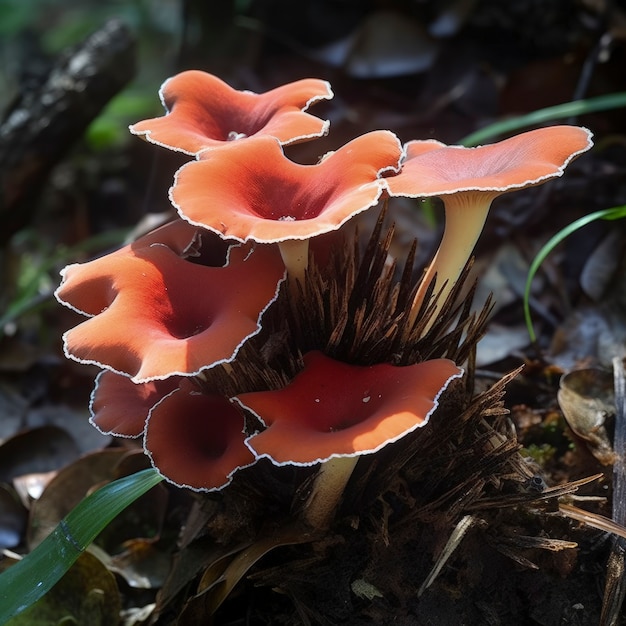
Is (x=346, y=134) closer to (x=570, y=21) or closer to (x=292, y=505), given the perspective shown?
(x=570, y=21)

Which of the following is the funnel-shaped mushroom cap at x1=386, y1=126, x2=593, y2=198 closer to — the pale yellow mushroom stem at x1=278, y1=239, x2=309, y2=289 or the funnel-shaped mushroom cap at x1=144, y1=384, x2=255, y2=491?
the pale yellow mushroom stem at x1=278, y1=239, x2=309, y2=289

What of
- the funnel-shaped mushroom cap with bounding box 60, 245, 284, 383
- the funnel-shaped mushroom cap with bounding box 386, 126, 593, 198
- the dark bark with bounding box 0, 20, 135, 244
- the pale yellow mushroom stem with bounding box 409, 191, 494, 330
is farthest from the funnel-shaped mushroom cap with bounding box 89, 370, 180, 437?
the dark bark with bounding box 0, 20, 135, 244

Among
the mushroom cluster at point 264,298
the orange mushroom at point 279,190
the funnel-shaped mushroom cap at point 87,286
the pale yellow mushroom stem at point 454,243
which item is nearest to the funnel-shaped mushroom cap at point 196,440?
the mushroom cluster at point 264,298

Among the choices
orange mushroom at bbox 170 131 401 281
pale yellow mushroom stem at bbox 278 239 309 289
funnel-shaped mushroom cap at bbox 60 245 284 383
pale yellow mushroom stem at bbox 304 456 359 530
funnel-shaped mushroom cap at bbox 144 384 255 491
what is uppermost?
orange mushroom at bbox 170 131 401 281

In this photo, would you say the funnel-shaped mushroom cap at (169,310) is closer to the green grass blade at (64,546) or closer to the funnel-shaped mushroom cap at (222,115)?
the funnel-shaped mushroom cap at (222,115)

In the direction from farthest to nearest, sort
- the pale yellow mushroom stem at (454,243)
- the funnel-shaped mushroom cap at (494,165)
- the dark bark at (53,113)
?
the dark bark at (53,113) < the pale yellow mushroom stem at (454,243) < the funnel-shaped mushroom cap at (494,165)

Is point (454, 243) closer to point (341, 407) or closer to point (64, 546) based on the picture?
point (341, 407)
